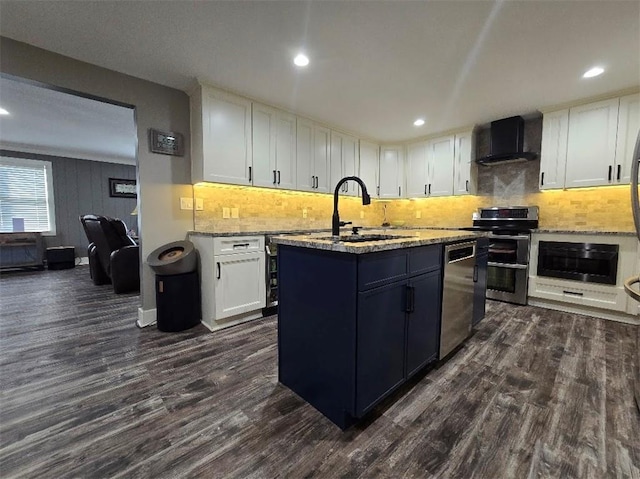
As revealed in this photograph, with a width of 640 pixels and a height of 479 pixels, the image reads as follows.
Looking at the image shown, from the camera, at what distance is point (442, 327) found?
1.99 meters

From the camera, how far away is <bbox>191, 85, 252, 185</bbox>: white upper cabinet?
281 centimetres

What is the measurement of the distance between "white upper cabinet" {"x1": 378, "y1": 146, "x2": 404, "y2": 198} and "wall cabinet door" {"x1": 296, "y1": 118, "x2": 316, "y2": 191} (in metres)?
1.67

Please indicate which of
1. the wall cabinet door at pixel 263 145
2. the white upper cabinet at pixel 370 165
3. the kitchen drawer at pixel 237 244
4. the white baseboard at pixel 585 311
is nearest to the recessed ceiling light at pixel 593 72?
the white baseboard at pixel 585 311

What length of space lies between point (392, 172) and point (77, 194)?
23.0 ft


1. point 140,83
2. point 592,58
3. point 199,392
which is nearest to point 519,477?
point 199,392

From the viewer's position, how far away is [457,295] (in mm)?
2123

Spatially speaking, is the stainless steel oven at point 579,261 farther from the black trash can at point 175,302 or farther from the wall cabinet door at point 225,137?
the black trash can at point 175,302

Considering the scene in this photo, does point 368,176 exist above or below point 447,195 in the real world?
above

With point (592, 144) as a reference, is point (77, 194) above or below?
below

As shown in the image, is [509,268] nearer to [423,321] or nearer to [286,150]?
[423,321]

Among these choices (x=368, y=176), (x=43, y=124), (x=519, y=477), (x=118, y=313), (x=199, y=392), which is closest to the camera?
(x=519, y=477)

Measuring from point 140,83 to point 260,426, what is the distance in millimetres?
3166

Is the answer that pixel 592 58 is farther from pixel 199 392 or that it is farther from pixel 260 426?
pixel 199 392

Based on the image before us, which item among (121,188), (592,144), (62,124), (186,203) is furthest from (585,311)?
(121,188)
